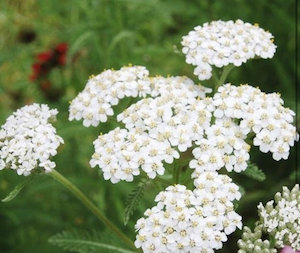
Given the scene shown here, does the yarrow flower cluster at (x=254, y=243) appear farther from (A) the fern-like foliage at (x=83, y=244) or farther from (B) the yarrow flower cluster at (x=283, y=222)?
(A) the fern-like foliage at (x=83, y=244)

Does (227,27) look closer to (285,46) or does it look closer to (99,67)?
(99,67)

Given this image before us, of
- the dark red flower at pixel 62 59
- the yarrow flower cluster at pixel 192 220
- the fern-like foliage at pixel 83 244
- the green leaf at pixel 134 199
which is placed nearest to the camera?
the yarrow flower cluster at pixel 192 220

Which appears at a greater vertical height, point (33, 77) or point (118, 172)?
point (33, 77)

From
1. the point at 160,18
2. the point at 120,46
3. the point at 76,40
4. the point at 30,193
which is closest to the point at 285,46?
the point at 160,18

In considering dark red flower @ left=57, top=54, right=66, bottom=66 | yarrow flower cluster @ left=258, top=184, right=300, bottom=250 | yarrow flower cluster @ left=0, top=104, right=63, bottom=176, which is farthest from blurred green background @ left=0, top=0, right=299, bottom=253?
yarrow flower cluster @ left=258, top=184, right=300, bottom=250

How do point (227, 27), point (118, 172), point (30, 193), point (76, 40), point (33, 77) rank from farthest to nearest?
1. point (33, 77)
2. point (30, 193)
3. point (76, 40)
4. point (227, 27)
5. point (118, 172)

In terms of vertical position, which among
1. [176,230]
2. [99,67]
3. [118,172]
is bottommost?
[176,230]

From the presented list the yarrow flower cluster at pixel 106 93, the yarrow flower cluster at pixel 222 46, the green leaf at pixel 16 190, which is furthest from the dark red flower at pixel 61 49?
the green leaf at pixel 16 190
